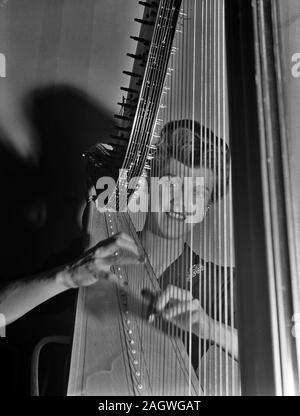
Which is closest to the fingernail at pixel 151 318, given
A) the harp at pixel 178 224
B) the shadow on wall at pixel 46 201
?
the harp at pixel 178 224

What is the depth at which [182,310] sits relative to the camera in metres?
0.81

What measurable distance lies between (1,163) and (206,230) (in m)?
0.66

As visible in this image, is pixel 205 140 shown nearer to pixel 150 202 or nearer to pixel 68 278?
pixel 150 202

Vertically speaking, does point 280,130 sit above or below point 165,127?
below

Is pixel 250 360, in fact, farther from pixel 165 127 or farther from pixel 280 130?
pixel 165 127

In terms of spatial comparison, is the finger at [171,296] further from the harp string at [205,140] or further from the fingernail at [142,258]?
the fingernail at [142,258]

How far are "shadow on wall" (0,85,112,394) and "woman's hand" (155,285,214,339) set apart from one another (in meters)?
0.30

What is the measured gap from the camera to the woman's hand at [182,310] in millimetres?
739

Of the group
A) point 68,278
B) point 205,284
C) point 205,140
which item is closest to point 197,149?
point 205,140

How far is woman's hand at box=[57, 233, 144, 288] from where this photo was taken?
3.36ft

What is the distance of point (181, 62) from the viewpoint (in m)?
0.90

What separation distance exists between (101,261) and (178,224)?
9.7 inches

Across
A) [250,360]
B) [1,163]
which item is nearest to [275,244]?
[250,360]

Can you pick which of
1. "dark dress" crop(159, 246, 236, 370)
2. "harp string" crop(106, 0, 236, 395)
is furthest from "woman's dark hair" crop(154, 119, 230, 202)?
"dark dress" crop(159, 246, 236, 370)
